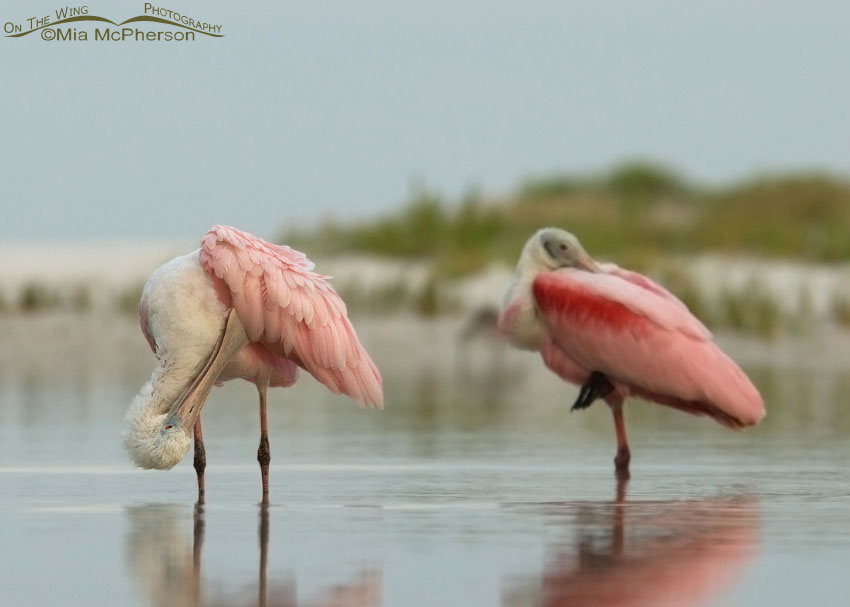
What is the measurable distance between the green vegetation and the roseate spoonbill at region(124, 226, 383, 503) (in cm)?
1358

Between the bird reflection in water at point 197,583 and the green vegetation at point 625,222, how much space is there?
1561cm

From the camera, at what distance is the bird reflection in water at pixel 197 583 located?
19.8 feet

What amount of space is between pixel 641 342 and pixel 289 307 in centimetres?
257

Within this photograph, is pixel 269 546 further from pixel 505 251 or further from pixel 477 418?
pixel 505 251

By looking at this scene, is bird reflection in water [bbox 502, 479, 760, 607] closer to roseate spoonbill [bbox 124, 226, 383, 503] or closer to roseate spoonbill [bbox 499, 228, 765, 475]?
roseate spoonbill [bbox 124, 226, 383, 503]

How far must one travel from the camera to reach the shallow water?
634 centimetres

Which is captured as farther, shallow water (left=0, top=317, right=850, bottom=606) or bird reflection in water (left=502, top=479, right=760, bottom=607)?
shallow water (left=0, top=317, right=850, bottom=606)

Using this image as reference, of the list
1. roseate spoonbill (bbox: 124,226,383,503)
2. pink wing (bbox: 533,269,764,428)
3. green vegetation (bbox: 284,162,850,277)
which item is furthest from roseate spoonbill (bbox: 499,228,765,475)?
green vegetation (bbox: 284,162,850,277)

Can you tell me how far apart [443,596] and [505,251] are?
1917cm

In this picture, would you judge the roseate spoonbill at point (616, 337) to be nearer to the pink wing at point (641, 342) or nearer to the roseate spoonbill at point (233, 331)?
the pink wing at point (641, 342)

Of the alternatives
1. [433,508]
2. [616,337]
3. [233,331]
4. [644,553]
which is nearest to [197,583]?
[644,553]

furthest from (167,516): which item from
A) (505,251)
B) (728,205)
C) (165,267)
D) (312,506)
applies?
(728,205)

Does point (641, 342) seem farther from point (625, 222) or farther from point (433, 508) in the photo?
point (625, 222)

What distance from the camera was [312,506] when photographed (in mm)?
8461
